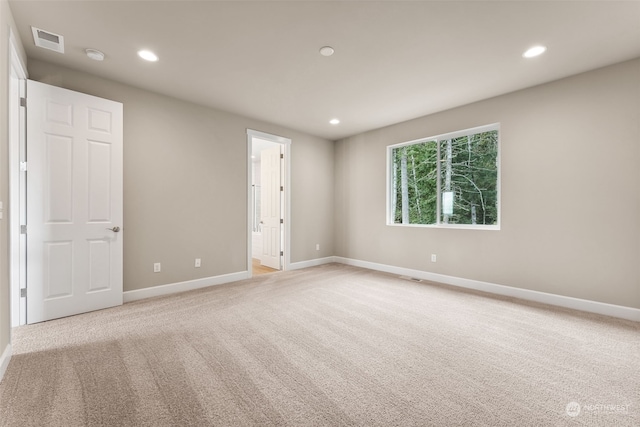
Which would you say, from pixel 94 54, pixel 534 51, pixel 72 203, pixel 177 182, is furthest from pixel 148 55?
pixel 534 51

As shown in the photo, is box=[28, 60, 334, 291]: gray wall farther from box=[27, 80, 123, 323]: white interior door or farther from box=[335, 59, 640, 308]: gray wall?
box=[335, 59, 640, 308]: gray wall

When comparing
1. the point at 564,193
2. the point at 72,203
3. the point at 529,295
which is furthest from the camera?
the point at 529,295

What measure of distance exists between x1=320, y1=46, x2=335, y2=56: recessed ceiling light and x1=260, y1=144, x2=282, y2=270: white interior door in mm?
2751

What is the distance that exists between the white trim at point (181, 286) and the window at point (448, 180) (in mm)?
2970

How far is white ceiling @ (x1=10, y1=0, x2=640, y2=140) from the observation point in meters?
2.15

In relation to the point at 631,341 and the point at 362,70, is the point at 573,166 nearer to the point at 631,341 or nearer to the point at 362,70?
the point at 631,341

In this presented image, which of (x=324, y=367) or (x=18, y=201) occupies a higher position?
(x=18, y=201)

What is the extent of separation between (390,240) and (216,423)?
4.12 m

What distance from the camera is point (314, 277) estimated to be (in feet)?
15.4

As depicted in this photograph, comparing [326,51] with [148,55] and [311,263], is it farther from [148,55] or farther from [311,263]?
[311,263]

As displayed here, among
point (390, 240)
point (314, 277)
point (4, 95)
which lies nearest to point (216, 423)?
point (4, 95)

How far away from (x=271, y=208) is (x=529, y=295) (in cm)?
439

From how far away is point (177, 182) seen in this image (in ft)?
12.6

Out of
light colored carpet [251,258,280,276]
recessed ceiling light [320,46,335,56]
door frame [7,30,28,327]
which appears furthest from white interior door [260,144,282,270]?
door frame [7,30,28,327]
